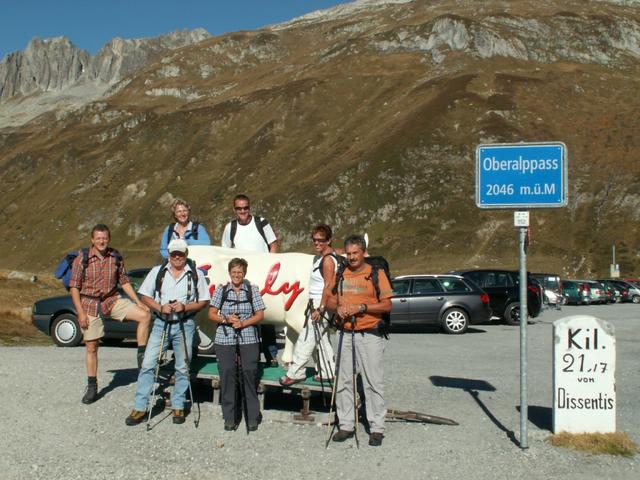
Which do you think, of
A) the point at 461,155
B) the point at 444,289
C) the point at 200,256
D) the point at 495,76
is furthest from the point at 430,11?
the point at 200,256

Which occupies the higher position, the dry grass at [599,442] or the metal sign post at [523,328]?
the metal sign post at [523,328]

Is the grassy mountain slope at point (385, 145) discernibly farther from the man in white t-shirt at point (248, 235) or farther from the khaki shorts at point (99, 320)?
the khaki shorts at point (99, 320)

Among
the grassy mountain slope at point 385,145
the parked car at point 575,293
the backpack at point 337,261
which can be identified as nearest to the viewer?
the backpack at point 337,261

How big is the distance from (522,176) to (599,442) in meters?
2.81

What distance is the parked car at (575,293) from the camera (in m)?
37.2

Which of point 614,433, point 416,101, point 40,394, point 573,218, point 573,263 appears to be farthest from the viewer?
point 416,101

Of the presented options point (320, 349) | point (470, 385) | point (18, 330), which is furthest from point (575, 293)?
point (320, 349)

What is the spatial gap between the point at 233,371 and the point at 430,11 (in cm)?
14384

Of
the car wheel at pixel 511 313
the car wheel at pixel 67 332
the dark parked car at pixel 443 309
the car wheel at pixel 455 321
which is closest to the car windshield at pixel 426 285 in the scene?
the dark parked car at pixel 443 309

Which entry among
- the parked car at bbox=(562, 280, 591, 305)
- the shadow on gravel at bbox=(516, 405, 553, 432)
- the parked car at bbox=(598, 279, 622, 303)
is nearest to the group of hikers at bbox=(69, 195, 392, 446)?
the shadow on gravel at bbox=(516, 405, 553, 432)

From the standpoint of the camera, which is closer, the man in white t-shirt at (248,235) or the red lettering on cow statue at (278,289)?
the red lettering on cow statue at (278,289)

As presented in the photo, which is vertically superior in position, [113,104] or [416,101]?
[113,104]

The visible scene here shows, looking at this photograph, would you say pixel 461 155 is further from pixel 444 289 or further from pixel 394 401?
pixel 394 401

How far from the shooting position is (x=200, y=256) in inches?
387
